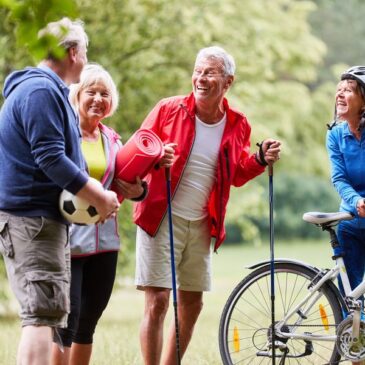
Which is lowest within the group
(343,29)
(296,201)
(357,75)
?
(357,75)

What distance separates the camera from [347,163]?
596 cm

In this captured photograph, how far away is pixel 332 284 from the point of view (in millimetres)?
5891

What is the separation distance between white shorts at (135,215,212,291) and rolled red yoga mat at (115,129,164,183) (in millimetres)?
498

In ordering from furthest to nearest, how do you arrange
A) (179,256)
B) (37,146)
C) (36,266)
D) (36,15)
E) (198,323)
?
(198,323) < (179,256) < (36,266) < (37,146) < (36,15)

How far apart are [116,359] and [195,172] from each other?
189cm

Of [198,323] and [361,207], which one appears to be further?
[198,323]

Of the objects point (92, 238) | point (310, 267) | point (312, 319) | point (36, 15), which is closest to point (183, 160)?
point (92, 238)

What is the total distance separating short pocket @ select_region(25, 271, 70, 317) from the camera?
4531mm

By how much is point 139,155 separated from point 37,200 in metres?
0.78

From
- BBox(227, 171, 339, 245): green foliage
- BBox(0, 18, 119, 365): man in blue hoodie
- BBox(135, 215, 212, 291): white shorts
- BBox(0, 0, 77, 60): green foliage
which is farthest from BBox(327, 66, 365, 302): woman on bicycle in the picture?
BBox(227, 171, 339, 245): green foliage

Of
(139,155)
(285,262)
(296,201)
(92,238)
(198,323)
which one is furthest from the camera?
(296,201)

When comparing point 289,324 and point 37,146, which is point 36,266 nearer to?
point 37,146

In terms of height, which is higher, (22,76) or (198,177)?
(22,76)

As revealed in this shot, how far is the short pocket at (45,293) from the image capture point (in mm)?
4531
